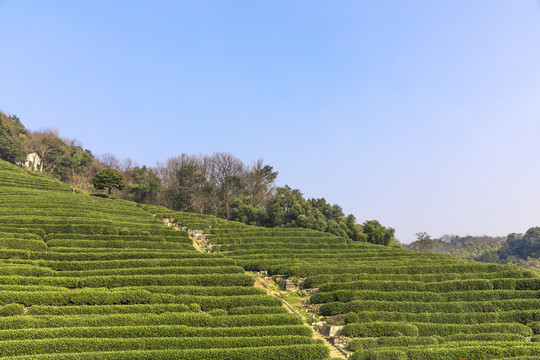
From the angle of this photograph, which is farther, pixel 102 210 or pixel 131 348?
pixel 102 210

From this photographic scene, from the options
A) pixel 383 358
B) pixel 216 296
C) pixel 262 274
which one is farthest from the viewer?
pixel 262 274

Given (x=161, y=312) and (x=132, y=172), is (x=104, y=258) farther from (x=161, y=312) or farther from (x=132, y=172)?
(x=132, y=172)

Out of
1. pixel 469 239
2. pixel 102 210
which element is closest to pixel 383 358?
pixel 102 210

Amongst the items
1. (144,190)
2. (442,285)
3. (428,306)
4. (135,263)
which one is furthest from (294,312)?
(144,190)

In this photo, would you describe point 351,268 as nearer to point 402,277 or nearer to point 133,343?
point 402,277

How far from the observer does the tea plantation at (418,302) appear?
13633 millimetres

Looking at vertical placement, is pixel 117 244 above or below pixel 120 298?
above

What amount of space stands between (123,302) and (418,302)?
15.7 m

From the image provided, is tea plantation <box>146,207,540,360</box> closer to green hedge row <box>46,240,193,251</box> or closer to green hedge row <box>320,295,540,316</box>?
green hedge row <box>320,295,540,316</box>

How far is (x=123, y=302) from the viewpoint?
16438mm

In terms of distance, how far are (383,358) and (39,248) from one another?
2157 centimetres

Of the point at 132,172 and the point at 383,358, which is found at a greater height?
the point at 132,172

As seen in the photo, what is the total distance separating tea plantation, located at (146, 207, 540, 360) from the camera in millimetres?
13633

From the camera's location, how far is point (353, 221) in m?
49.6
